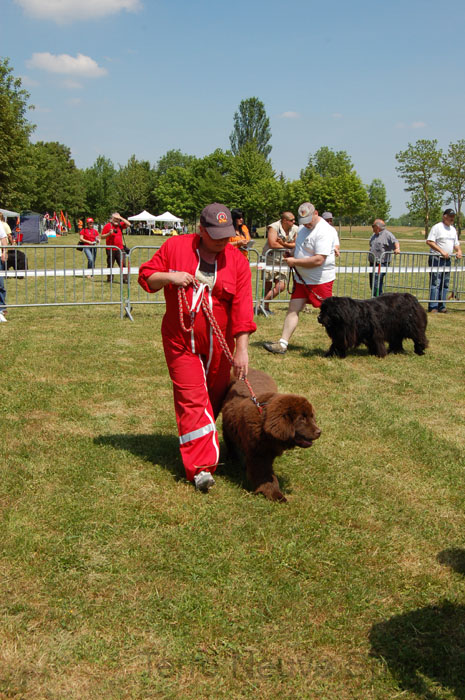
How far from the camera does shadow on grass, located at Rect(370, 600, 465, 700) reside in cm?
261

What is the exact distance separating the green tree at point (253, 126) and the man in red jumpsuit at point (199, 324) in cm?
10278

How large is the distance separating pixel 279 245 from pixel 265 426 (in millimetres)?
8316

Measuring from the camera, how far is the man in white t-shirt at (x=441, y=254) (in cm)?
1288

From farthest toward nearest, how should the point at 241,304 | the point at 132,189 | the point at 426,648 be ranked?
the point at 132,189 → the point at 241,304 → the point at 426,648

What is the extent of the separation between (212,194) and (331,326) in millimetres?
76648

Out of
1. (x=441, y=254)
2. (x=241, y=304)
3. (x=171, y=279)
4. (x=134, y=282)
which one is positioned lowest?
(x=134, y=282)

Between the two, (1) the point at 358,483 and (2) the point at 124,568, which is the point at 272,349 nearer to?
(1) the point at 358,483

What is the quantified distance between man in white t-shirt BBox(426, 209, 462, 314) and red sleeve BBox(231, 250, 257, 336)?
950 cm

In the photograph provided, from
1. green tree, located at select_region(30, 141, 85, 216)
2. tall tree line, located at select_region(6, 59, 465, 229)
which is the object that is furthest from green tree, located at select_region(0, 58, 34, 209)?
green tree, located at select_region(30, 141, 85, 216)

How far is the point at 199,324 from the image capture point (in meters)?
4.18

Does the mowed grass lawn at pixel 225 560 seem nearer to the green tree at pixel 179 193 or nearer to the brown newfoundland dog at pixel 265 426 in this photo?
the brown newfoundland dog at pixel 265 426

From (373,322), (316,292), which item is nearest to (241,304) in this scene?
(316,292)

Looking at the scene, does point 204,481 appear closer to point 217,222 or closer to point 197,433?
point 197,433

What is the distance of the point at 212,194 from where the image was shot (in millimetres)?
81875
